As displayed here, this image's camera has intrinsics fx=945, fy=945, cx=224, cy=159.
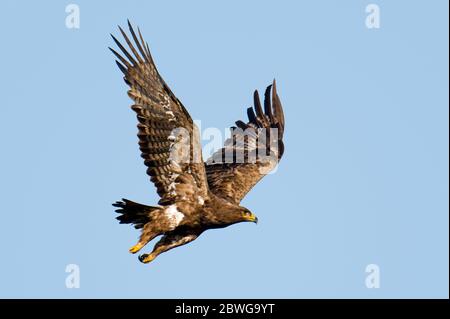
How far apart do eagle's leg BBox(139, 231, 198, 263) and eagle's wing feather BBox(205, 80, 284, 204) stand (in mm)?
1667

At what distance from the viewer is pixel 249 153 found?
16750 mm

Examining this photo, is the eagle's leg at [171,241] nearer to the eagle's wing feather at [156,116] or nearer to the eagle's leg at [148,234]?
the eagle's leg at [148,234]

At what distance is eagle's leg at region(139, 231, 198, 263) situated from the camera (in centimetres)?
1374

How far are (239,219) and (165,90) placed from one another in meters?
2.21

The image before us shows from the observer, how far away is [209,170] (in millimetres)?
16375

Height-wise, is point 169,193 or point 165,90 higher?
point 165,90

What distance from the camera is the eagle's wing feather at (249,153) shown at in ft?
51.9

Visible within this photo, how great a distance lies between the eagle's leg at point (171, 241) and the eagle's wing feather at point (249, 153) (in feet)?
5.47

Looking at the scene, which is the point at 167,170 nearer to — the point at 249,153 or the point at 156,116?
the point at 156,116

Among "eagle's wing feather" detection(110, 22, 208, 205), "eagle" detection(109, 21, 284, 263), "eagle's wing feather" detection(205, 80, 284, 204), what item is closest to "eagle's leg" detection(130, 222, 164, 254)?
"eagle" detection(109, 21, 284, 263)

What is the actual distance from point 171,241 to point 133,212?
0.74 metres

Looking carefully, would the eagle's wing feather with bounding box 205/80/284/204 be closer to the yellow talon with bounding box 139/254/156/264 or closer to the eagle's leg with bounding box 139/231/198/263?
the eagle's leg with bounding box 139/231/198/263

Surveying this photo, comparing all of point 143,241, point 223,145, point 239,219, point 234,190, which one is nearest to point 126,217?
point 143,241

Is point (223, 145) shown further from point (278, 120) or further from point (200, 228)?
point (200, 228)
